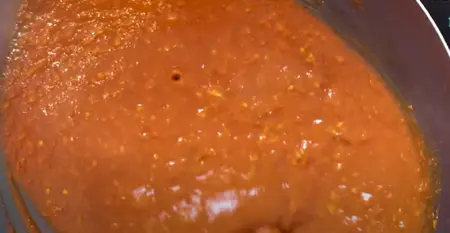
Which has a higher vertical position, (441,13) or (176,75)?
(441,13)

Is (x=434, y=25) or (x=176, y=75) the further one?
(x=176, y=75)

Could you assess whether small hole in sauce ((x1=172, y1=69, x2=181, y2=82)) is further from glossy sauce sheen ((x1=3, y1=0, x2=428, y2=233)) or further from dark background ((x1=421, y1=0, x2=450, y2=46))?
dark background ((x1=421, y1=0, x2=450, y2=46))

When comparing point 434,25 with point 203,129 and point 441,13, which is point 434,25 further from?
point 203,129

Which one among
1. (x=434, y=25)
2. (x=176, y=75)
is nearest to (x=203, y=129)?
(x=176, y=75)

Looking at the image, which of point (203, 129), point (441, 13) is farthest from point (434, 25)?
point (203, 129)

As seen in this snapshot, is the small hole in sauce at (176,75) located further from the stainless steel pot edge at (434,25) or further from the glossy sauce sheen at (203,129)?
the stainless steel pot edge at (434,25)

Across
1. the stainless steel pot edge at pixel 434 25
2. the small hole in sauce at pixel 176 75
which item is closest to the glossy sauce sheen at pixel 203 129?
the small hole in sauce at pixel 176 75

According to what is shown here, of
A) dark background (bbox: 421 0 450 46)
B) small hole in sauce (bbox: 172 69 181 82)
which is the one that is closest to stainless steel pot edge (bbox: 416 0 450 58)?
dark background (bbox: 421 0 450 46)
